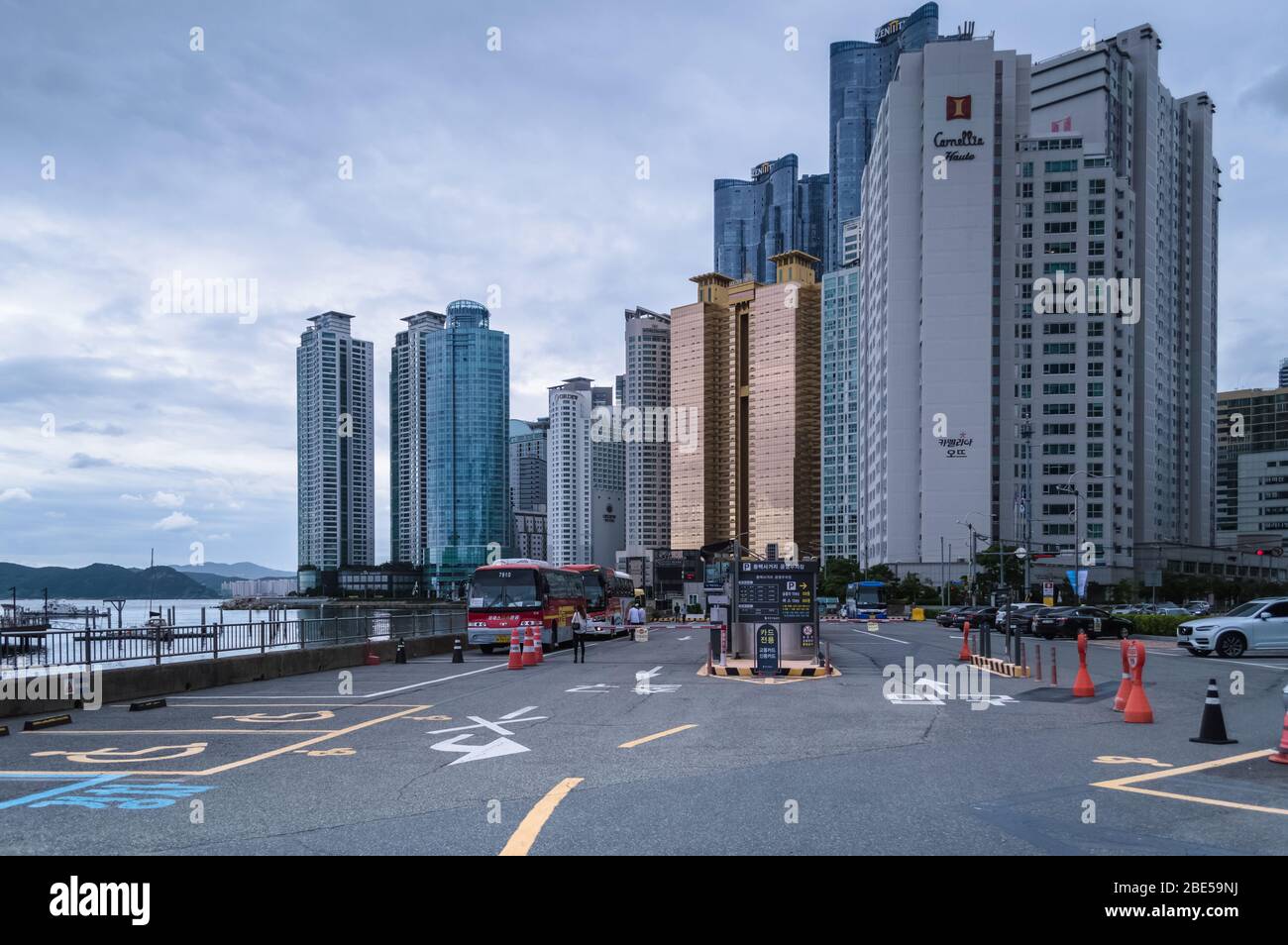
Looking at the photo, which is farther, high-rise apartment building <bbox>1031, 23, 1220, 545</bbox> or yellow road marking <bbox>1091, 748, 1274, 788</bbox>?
high-rise apartment building <bbox>1031, 23, 1220, 545</bbox>

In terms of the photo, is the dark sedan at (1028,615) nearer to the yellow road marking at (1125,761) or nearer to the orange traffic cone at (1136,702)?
the orange traffic cone at (1136,702)

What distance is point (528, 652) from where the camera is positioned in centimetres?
2902

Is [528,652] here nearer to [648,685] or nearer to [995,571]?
[648,685]

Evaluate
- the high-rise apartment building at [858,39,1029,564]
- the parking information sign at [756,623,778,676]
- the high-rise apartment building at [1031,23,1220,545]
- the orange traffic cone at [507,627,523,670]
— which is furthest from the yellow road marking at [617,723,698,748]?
the high-rise apartment building at [1031,23,1220,545]

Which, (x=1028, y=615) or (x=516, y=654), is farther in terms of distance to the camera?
(x=1028, y=615)

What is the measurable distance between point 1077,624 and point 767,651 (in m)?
23.8

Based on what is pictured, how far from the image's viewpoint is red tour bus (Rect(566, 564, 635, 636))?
4572cm

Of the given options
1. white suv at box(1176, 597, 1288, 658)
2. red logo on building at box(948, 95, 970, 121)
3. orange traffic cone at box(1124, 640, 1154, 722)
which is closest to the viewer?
orange traffic cone at box(1124, 640, 1154, 722)

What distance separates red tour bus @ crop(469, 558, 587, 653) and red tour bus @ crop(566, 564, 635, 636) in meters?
7.17

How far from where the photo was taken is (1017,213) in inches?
4835

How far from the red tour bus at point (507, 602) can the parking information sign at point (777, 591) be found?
1127 centimetres

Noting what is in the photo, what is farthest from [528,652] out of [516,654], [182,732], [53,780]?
[53,780]

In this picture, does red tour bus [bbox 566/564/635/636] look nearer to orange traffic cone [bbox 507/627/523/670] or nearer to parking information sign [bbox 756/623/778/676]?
orange traffic cone [bbox 507/627/523/670]
